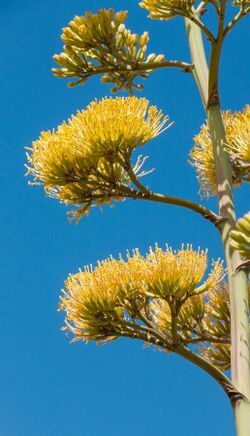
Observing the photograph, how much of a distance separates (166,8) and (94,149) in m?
0.76

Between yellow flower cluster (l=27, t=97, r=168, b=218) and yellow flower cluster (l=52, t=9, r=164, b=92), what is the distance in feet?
1.08

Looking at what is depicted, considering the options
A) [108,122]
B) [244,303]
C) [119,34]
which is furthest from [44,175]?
[244,303]

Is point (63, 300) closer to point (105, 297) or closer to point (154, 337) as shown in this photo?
point (105, 297)

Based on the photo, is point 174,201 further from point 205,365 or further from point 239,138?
point 205,365

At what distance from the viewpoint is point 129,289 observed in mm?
3744

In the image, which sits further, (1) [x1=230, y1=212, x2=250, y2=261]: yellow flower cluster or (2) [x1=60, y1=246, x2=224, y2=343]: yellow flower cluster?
(2) [x1=60, y1=246, x2=224, y2=343]: yellow flower cluster

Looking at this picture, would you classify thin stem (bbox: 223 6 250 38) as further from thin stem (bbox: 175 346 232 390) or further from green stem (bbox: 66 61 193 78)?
thin stem (bbox: 175 346 232 390)

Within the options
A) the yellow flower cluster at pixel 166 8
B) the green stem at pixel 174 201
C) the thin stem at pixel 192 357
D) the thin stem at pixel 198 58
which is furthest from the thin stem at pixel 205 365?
the yellow flower cluster at pixel 166 8

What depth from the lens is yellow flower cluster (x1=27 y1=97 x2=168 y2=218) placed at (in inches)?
138

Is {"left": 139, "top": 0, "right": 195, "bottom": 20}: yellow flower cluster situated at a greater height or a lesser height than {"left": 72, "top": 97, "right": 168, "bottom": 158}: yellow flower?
greater

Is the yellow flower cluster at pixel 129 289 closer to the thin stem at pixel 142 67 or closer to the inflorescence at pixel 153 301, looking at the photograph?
the inflorescence at pixel 153 301

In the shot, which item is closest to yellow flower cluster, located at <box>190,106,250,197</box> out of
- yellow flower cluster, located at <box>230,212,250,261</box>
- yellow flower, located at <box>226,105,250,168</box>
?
yellow flower, located at <box>226,105,250,168</box>

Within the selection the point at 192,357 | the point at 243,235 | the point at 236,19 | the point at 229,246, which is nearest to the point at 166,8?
the point at 236,19

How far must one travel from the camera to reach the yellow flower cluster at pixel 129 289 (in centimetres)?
357
